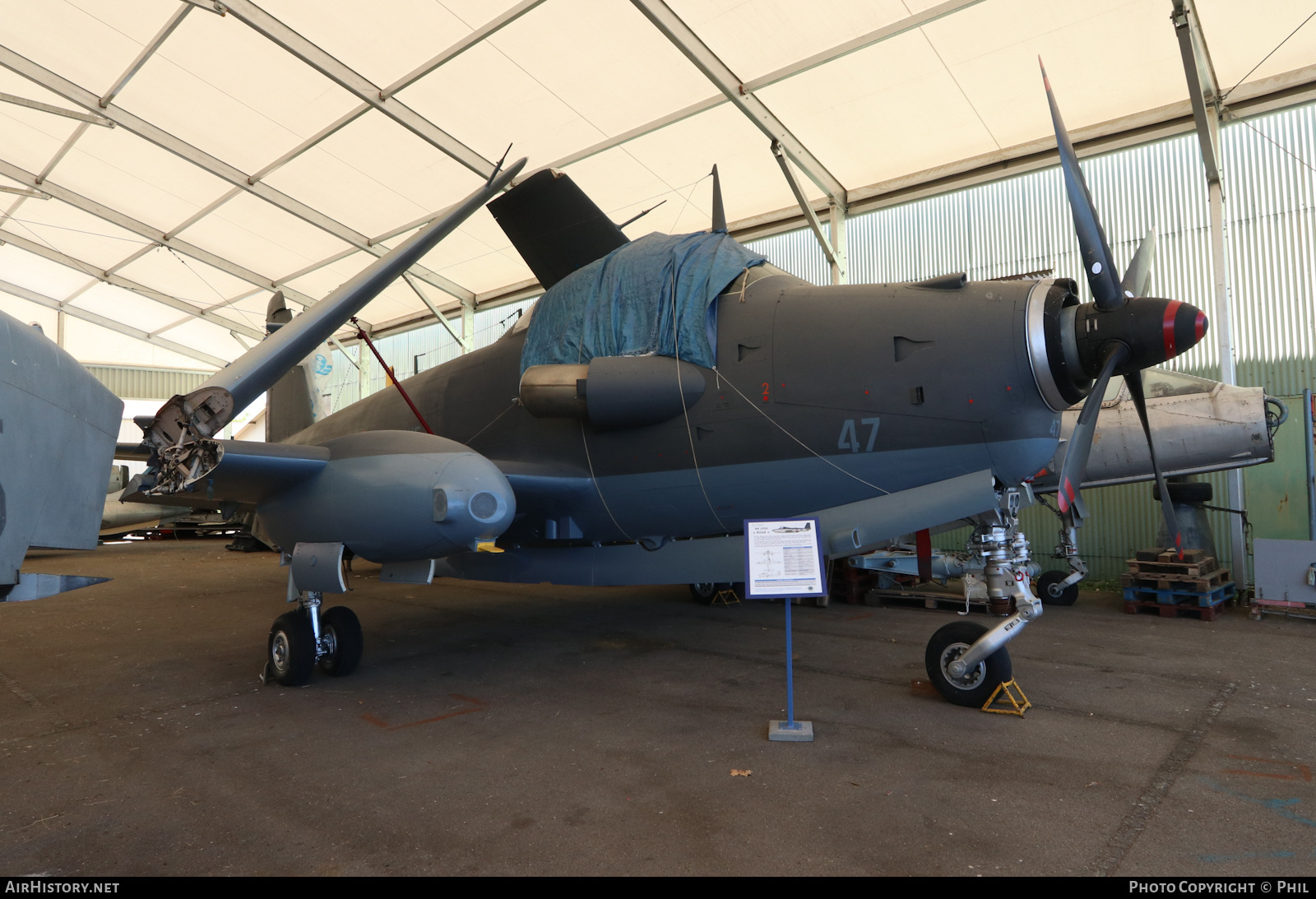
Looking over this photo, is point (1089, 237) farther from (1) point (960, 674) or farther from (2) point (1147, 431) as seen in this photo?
(1) point (960, 674)

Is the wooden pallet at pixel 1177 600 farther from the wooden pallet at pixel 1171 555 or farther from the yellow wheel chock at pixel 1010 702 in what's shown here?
the yellow wheel chock at pixel 1010 702

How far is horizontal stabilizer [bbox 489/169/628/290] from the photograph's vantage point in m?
8.59

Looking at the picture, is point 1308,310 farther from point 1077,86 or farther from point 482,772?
point 482,772

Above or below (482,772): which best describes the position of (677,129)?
above

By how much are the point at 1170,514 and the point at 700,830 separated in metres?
5.02

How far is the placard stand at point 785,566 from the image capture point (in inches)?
177

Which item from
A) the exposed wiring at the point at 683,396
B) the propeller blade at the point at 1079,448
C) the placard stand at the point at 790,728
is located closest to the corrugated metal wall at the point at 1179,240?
the propeller blade at the point at 1079,448

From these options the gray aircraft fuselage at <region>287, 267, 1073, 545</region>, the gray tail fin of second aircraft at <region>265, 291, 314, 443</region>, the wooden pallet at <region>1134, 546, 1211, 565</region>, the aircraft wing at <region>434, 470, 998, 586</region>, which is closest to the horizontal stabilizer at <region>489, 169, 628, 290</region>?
the gray aircraft fuselage at <region>287, 267, 1073, 545</region>

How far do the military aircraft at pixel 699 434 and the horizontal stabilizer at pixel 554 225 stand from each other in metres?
2.04

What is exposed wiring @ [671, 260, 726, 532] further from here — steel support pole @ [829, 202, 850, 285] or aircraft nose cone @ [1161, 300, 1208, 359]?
steel support pole @ [829, 202, 850, 285]

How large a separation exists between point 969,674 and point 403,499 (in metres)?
4.30

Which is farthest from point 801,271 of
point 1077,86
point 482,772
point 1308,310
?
point 482,772

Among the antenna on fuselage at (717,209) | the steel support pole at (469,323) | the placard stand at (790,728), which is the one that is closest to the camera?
the placard stand at (790,728)
